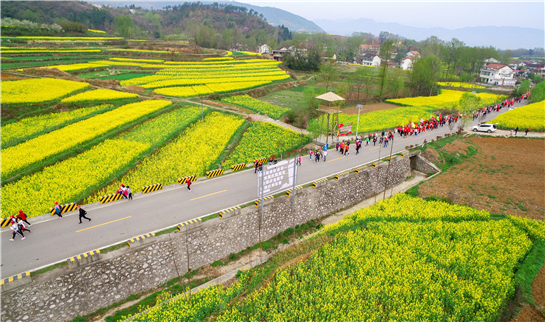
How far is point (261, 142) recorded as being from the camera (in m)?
26.1

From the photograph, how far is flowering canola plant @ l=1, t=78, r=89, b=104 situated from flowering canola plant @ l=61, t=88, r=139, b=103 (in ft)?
3.75

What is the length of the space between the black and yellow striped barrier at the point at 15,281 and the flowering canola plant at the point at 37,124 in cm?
1403

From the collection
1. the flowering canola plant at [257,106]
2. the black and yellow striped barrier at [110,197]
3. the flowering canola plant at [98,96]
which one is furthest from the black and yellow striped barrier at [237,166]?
the flowering canola plant at [98,96]

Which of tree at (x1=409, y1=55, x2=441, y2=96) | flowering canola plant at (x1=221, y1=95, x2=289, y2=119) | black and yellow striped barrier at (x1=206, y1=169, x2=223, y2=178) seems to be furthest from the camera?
tree at (x1=409, y1=55, x2=441, y2=96)

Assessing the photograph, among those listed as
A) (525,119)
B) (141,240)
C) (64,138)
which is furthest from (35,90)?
(525,119)

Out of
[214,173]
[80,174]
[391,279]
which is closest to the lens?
[391,279]

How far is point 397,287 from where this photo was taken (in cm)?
1204

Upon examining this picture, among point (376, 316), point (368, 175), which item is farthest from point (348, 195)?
point (376, 316)

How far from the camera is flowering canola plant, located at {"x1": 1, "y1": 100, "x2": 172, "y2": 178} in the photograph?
17672 mm

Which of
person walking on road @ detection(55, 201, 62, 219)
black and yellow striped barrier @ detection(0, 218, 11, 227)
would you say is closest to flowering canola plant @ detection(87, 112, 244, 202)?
person walking on road @ detection(55, 201, 62, 219)

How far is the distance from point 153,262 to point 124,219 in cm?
277

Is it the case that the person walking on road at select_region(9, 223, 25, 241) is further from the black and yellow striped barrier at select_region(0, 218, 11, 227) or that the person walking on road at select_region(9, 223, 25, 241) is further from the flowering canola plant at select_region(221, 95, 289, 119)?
the flowering canola plant at select_region(221, 95, 289, 119)

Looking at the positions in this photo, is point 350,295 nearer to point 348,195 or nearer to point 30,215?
point 348,195

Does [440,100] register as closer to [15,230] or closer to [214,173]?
[214,173]
